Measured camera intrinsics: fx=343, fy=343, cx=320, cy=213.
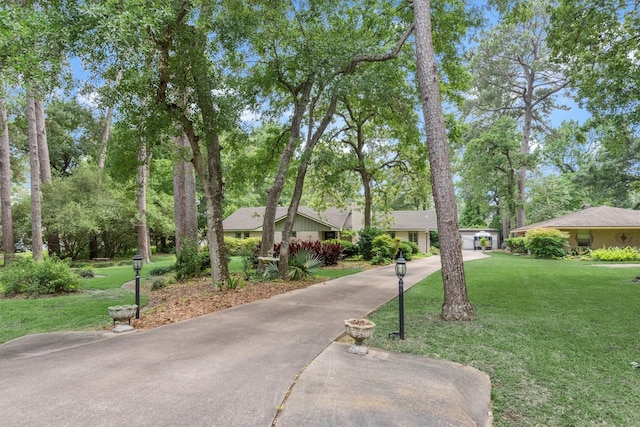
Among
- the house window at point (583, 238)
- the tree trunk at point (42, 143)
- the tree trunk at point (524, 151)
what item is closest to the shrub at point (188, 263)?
the tree trunk at point (42, 143)

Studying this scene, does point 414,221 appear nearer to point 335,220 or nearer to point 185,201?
point 335,220

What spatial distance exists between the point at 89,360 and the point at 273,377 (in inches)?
89.0

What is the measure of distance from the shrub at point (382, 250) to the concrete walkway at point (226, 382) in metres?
11.3

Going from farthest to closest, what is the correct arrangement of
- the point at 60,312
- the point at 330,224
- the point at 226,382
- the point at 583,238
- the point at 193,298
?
the point at 330,224
the point at 583,238
the point at 193,298
the point at 60,312
the point at 226,382

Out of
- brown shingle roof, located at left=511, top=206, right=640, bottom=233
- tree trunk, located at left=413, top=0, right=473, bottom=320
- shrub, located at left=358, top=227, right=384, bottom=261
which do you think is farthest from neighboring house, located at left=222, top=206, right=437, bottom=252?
tree trunk, located at left=413, top=0, right=473, bottom=320

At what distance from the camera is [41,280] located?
913cm

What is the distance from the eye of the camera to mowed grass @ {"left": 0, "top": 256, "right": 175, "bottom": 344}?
5.67 m

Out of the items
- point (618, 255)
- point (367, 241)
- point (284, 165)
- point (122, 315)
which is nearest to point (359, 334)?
point (122, 315)

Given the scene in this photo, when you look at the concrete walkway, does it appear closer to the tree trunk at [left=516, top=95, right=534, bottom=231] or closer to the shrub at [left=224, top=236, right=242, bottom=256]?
the shrub at [left=224, top=236, right=242, bottom=256]

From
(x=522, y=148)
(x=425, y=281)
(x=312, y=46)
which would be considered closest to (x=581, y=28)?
(x=312, y=46)

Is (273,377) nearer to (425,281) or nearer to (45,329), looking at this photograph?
(45,329)

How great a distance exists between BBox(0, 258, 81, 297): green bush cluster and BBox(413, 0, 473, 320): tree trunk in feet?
31.5

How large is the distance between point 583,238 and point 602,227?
8.09 ft

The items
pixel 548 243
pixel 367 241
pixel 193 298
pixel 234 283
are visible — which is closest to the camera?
pixel 193 298
